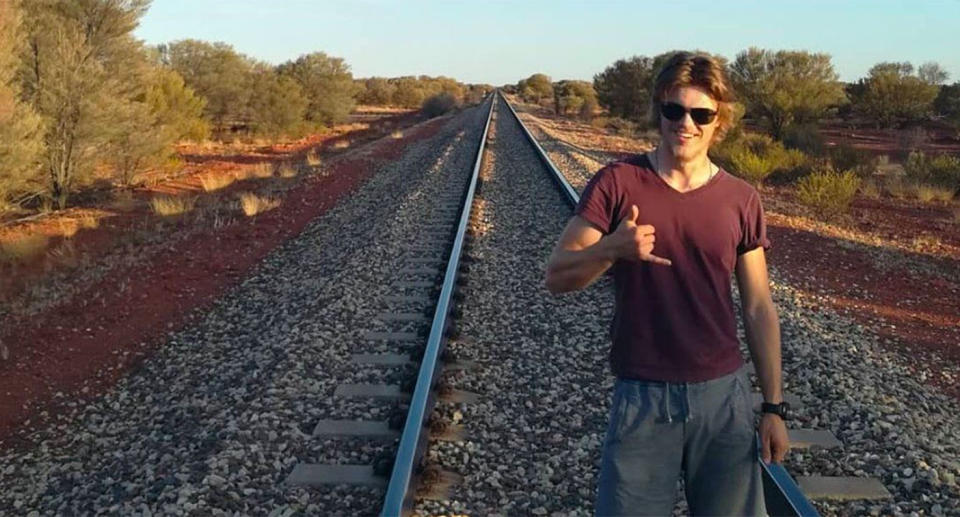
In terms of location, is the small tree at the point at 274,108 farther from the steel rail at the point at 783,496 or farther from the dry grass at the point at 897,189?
the steel rail at the point at 783,496

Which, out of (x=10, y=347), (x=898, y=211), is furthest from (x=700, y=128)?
(x=898, y=211)

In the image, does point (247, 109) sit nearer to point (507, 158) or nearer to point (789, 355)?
point (507, 158)

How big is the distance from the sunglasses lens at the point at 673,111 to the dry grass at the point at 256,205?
481 inches

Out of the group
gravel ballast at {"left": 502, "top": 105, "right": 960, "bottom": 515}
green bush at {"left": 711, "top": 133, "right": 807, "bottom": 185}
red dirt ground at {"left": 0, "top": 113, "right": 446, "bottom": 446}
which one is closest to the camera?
gravel ballast at {"left": 502, "top": 105, "right": 960, "bottom": 515}

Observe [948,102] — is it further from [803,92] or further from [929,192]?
[929,192]

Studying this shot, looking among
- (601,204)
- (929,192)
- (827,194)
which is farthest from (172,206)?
(601,204)

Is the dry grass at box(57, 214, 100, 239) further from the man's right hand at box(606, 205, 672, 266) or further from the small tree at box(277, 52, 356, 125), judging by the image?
the small tree at box(277, 52, 356, 125)

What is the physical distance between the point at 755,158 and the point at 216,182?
1433 centimetres

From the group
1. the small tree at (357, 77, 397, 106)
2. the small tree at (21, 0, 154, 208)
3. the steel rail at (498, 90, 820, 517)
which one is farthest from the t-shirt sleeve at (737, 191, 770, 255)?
the small tree at (357, 77, 397, 106)

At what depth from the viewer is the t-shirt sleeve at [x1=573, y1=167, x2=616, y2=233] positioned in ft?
7.98

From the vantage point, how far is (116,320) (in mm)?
8375

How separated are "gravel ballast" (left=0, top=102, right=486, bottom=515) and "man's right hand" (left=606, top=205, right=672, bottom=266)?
220 centimetres

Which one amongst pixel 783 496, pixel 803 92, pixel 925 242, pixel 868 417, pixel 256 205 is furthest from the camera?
pixel 803 92

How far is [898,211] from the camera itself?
15.0 meters
